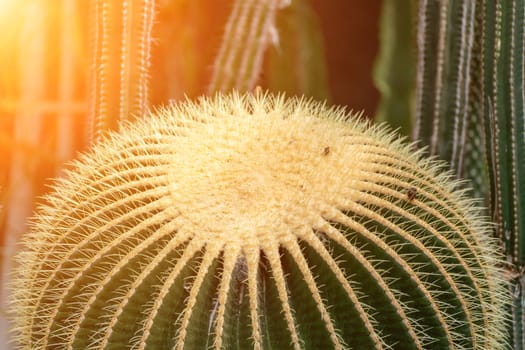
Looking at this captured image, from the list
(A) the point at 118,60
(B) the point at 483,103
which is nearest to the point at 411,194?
(B) the point at 483,103

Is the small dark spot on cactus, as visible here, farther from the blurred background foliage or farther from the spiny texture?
the spiny texture

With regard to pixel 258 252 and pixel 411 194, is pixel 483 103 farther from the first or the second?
pixel 258 252

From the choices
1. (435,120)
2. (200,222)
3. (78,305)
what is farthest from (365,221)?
(435,120)

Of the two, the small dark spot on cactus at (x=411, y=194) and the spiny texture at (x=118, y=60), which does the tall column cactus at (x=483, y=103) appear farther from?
the spiny texture at (x=118, y=60)

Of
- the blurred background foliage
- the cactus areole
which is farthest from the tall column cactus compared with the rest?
the cactus areole

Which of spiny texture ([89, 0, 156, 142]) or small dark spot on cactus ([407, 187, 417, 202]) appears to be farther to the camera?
spiny texture ([89, 0, 156, 142])

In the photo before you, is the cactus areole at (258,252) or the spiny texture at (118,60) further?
the spiny texture at (118,60)

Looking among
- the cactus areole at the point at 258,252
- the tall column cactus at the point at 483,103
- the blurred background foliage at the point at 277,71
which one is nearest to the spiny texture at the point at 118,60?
the blurred background foliage at the point at 277,71

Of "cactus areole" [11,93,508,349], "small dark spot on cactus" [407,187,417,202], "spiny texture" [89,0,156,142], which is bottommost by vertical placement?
"cactus areole" [11,93,508,349]
